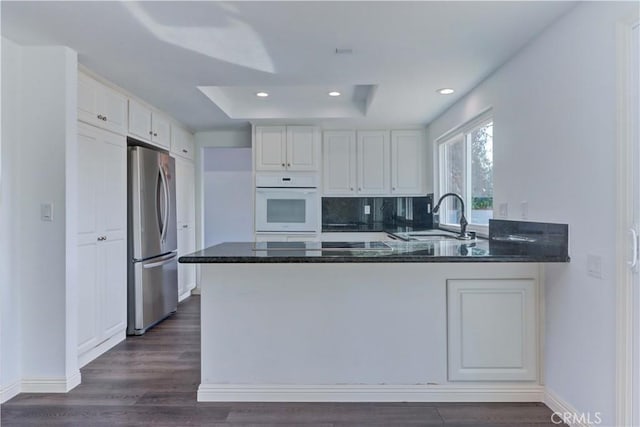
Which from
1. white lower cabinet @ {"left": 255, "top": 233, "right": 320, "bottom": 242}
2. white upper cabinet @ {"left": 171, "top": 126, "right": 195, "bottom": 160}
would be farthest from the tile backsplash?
white upper cabinet @ {"left": 171, "top": 126, "right": 195, "bottom": 160}

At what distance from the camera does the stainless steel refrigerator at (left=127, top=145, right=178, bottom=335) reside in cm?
348

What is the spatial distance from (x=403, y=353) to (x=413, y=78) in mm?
1968

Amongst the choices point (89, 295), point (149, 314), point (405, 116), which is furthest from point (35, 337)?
point (405, 116)

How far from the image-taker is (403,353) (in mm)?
2258

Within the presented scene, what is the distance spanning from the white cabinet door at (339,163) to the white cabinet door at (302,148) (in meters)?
0.26

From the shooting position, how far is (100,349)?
10.1 ft

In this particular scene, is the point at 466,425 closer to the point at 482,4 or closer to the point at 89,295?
the point at 482,4

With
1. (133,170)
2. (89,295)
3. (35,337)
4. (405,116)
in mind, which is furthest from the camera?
(405,116)

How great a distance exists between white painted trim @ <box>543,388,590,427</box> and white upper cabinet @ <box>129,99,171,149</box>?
367 centimetres

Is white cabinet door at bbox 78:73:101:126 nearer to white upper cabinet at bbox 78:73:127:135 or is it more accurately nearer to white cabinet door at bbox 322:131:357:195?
white upper cabinet at bbox 78:73:127:135

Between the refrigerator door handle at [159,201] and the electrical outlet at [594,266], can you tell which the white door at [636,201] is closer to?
the electrical outlet at [594,266]

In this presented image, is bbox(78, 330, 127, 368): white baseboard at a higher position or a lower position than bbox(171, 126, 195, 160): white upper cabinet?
lower

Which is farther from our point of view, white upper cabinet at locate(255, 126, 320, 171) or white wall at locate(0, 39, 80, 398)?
white upper cabinet at locate(255, 126, 320, 171)

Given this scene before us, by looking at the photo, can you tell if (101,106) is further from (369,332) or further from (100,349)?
(369,332)
